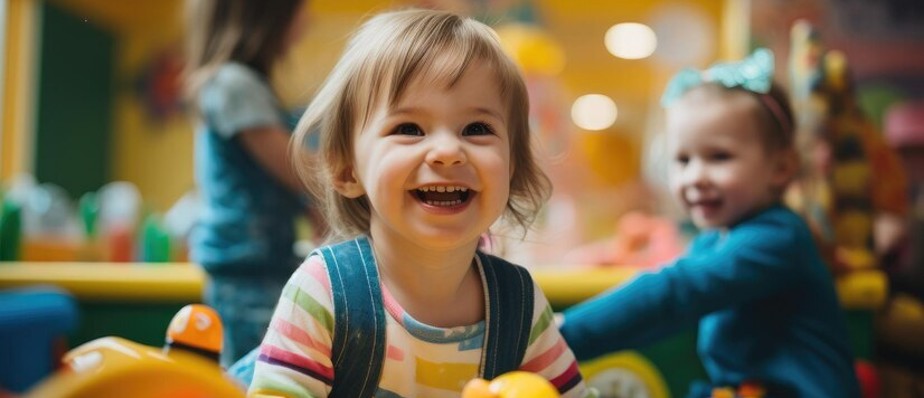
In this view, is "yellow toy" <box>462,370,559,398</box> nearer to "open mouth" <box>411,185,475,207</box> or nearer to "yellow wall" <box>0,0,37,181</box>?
"open mouth" <box>411,185,475,207</box>

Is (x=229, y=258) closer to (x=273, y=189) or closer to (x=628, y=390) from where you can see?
(x=273, y=189)

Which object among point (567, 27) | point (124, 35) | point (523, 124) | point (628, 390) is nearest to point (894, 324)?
point (628, 390)

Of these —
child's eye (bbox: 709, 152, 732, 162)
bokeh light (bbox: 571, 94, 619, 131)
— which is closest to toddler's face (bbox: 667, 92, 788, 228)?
child's eye (bbox: 709, 152, 732, 162)

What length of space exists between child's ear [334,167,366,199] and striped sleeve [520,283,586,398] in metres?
0.18

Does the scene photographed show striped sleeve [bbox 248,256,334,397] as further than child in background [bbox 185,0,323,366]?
No

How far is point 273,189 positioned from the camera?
4.07ft

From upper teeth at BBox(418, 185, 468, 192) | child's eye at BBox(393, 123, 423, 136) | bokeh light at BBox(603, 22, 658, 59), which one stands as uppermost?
bokeh light at BBox(603, 22, 658, 59)

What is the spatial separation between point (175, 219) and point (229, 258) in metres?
1.49

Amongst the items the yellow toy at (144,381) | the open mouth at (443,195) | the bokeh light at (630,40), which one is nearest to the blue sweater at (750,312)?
the open mouth at (443,195)

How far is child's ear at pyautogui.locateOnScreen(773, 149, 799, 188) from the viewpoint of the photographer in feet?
3.55

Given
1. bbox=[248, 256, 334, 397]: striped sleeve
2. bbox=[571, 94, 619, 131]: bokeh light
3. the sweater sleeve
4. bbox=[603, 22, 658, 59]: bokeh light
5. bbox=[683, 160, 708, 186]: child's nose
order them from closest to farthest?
bbox=[248, 256, 334, 397]: striped sleeve → the sweater sleeve → bbox=[683, 160, 708, 186]: child's nose → bbox=[571, 94, 619, 131]: bokeh light → bbox=[603, 22, 658, 59]: bokeh light

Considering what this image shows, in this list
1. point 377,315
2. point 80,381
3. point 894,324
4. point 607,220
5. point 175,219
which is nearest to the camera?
point 80,381

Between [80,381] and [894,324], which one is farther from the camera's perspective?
[894,324]

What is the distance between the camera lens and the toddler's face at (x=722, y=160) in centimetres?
104
